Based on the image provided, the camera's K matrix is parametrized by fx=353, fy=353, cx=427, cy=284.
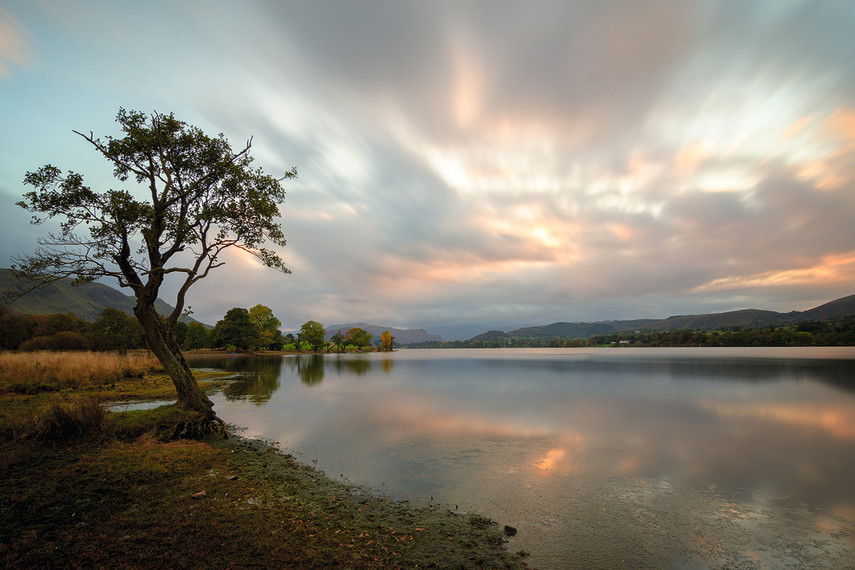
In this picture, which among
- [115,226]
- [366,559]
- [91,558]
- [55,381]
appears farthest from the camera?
[55,381]

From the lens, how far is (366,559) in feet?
20.4

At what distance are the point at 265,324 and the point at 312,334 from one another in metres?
26.6

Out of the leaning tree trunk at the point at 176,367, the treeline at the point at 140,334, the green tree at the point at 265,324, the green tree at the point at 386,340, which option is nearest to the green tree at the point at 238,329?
the treeline at the point at 140,334

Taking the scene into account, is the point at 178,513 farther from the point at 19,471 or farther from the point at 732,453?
the point at 732,453

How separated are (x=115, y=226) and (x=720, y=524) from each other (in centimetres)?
2223

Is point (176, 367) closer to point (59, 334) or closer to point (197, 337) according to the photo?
point (59, 334)

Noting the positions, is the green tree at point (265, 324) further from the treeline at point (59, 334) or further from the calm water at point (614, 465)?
the calm water at point (614, 465)

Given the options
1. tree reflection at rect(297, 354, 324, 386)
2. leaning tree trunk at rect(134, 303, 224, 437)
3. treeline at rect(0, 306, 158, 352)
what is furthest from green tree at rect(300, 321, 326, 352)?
leaning tree trunk at rect(134, 303, 224, 437)

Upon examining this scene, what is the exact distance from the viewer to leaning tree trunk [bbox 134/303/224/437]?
14.4 m

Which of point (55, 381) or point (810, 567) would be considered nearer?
point (810, 567)

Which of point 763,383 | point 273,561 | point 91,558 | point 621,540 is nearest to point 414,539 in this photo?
point 273,561

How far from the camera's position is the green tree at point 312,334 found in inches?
5571

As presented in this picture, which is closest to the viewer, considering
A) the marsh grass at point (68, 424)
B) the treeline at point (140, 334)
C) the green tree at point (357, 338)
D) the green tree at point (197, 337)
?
the marsh grass at point (68, 424)

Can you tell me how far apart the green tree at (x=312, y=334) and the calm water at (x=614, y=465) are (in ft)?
382
